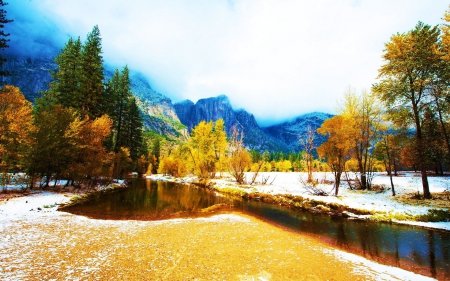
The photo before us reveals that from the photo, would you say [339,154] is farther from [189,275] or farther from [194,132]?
[194,132]

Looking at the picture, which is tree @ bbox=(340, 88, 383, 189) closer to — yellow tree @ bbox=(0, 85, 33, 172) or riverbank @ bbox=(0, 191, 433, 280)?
riverbank @ bbox=(0, 191, 433, 280)

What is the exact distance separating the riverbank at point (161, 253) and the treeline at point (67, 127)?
313 inches

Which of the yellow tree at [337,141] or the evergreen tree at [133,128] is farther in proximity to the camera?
the evergreen tree at [133,128]

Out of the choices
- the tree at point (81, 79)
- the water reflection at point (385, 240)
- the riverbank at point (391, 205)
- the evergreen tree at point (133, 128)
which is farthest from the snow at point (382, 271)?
the evergreen tree at point (133, 128)

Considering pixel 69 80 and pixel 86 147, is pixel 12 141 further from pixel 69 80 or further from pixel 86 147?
pixel 69 80

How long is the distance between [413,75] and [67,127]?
33.3m

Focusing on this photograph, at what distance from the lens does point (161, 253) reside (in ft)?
25.0

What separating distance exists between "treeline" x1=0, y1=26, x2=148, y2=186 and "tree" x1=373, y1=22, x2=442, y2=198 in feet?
101

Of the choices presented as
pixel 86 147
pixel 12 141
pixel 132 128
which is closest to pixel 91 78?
pixel 86 147

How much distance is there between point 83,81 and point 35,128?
556 inches

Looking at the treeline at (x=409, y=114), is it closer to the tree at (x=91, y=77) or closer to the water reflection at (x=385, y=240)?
the water reflection at (x=385, y=240)

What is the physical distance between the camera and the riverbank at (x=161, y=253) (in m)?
6.07

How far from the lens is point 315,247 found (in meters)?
9.41

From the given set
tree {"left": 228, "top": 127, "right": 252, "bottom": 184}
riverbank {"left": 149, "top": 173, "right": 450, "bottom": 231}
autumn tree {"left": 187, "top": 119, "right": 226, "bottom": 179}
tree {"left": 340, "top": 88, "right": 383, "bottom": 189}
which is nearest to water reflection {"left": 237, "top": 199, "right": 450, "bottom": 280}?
riverbank {"left": 149, "top": 173, "right": 450, "bottom": 231}
